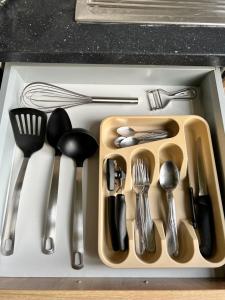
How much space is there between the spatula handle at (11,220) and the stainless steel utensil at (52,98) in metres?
0.19

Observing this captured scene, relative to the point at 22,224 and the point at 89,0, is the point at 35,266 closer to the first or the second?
the point at 22,224

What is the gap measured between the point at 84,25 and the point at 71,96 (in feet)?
0.56

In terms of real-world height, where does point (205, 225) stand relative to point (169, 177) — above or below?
below

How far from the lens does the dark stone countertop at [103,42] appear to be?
587 mm

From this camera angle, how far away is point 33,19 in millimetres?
630

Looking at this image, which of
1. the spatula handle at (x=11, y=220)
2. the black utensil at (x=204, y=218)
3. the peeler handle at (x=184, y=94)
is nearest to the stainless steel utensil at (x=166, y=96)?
the peeler handle at (x=184, y=94)

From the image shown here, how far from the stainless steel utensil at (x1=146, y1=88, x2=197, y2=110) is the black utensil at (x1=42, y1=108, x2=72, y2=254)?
0.21 m

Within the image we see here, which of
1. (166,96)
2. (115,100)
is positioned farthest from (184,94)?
(115,100)

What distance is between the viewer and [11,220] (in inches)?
21.7

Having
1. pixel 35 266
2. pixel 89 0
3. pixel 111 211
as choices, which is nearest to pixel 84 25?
pixel 89 0

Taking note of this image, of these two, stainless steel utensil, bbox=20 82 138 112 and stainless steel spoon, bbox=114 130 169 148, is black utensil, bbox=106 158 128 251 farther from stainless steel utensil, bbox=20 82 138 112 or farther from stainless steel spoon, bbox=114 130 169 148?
stainless steel utensil, bbox=20 82 138 112

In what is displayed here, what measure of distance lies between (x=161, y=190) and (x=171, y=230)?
89mm

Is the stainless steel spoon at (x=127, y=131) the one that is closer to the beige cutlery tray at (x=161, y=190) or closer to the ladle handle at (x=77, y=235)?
the beige cutlery tray at (x=161, y=190)

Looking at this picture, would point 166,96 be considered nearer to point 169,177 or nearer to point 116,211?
point 169,177
